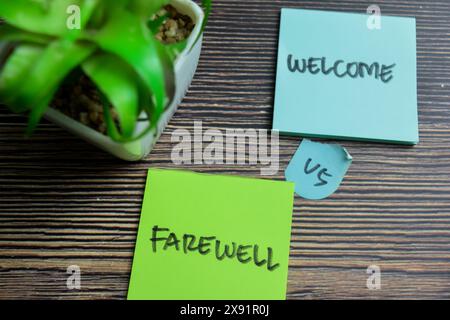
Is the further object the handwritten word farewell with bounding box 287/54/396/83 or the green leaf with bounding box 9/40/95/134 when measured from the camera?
the handwritten word farewell with bounding box 287/54/396/83

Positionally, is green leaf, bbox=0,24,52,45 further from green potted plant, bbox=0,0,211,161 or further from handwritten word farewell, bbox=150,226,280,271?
handwritten word farewell, bbox=150,226,280,271

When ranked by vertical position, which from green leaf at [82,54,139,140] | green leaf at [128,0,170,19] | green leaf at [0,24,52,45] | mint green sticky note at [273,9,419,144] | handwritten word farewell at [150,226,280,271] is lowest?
handwritten word farewell at [150,226,280,271]

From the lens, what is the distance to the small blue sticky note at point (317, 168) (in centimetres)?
42

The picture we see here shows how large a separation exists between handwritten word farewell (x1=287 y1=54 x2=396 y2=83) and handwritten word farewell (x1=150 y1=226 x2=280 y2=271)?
0.16 m

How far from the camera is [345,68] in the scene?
0.44 m

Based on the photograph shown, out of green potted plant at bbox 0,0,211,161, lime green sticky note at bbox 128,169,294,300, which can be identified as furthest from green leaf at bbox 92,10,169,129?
lime green sticky note at bbox 128,169,294,300

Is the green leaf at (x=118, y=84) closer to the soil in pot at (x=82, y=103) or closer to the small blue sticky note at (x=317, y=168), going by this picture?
the soil in pot at (x=82, y=103)

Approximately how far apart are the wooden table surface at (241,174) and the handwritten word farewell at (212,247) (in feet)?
0.06

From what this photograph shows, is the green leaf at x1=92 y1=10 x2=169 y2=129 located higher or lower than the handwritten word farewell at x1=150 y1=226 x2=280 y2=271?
higher

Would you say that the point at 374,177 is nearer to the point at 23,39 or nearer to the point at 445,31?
the point at 445,31

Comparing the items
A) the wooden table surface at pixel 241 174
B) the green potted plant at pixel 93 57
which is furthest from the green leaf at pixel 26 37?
the wooden table surface at pixel 241 174

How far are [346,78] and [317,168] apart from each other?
0.27 ft

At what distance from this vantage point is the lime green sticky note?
396 mm

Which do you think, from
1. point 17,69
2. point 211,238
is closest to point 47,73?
point 17,69
